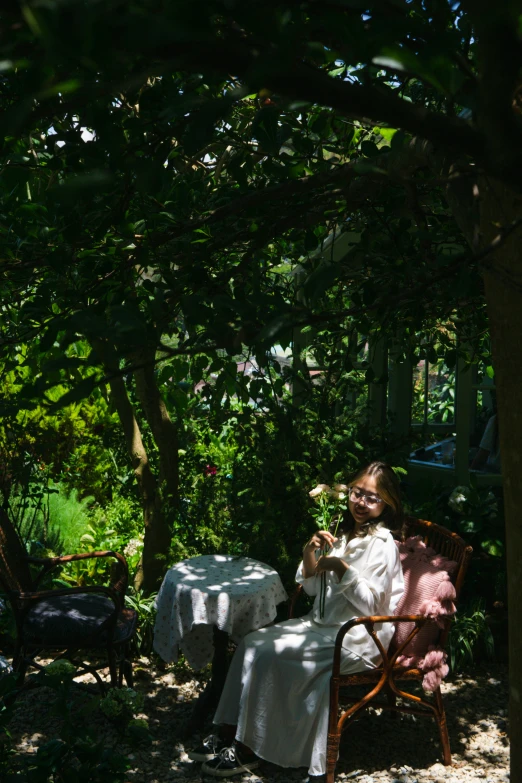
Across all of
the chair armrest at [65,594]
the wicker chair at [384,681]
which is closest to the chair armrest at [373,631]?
the wicker chair at [384,681]

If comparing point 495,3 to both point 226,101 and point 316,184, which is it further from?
point 316,184

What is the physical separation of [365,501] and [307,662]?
34.2 inches

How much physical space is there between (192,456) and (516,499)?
189 inches

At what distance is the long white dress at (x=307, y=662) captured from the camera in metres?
3.95

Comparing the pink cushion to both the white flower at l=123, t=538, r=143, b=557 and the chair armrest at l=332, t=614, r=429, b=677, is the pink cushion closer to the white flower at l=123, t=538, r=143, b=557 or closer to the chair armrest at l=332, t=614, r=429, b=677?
the chair armrest at l=332, t=614, r=429, b=677

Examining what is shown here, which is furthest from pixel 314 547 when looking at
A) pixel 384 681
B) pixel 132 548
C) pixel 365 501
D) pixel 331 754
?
pixel 132 548

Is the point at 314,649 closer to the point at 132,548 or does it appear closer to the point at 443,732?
the point at 443,732

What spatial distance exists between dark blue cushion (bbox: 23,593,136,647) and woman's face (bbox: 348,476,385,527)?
1.53m

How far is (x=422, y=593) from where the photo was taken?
4445 mm

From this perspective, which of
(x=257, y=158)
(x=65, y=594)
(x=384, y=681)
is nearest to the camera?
(x=257, y=158)

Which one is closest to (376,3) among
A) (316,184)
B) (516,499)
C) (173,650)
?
(516,499)

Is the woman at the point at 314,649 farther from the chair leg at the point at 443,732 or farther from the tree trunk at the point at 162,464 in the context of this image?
the tree trunk at the point at 162,464

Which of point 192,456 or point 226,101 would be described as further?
point 192,456

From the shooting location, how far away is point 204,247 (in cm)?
295
